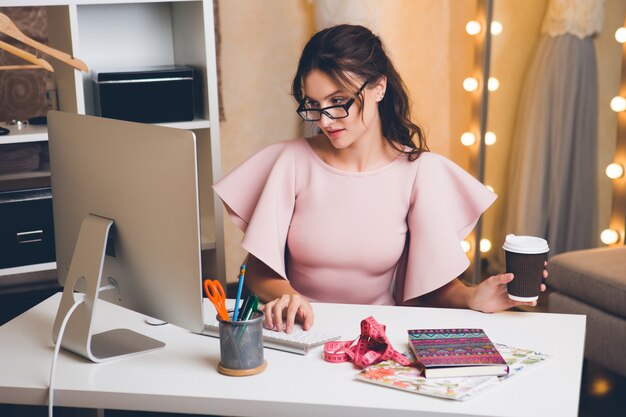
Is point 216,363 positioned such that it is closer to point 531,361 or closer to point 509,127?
point 531,361

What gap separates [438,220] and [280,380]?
697 mm

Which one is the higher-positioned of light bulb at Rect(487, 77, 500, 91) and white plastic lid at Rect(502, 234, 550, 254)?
light bulb at Rect(487, 77, 500, 91)

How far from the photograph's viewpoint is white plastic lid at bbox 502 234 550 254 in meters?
1.59

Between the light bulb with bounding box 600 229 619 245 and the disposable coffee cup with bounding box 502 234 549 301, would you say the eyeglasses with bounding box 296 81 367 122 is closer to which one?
the disposable coffee cup with bounding box 502 234 549 301

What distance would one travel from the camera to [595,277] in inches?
110

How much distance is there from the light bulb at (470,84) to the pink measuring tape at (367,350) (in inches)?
101

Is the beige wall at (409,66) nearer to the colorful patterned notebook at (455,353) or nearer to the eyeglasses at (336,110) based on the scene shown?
the eyeglasses at (336,110)

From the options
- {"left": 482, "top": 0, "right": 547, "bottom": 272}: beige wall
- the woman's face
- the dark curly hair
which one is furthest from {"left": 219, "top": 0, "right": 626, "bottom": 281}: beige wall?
the woman's face

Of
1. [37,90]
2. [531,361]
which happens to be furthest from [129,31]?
[531,361]

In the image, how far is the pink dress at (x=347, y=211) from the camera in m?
1.97

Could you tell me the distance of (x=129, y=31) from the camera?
3059 millimetres

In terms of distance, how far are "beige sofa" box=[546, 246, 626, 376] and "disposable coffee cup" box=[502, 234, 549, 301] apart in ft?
3.98

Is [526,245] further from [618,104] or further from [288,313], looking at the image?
[618,104]

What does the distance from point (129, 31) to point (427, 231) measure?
5.38ft
